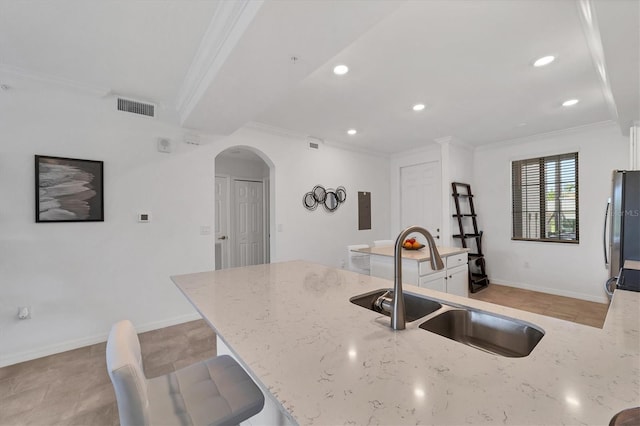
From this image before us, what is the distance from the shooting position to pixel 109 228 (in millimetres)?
2895

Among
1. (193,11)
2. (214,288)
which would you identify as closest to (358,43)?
(193,11)

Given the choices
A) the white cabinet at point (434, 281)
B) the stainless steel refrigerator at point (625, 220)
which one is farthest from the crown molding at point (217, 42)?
the stainless steel refrigerator at point (625, 220)

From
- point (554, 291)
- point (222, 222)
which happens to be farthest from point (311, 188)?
point (554, 291)

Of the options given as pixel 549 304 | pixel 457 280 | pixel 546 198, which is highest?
pixel 546 198

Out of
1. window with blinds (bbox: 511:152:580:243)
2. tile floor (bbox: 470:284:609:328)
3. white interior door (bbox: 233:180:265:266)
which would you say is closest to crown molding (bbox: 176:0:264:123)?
white interior door (bbox: 233:180:265:266)

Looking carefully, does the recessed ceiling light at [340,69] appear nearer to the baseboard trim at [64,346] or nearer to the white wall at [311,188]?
the white wall at [311,188]

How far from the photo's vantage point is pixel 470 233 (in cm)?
527

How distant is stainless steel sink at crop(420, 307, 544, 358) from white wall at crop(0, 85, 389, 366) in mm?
3008

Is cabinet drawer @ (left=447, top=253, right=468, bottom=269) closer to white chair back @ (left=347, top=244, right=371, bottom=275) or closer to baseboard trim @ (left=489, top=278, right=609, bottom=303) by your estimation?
white chair back @ (left=347, top=244, right=371, bottom=275)

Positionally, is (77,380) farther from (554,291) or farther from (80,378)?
(554,291)

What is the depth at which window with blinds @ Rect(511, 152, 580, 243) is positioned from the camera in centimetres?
435

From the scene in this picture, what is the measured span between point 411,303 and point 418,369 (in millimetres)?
740

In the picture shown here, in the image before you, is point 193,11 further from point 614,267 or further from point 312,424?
point 614,267

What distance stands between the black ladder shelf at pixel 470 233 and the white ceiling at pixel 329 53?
1767mm
